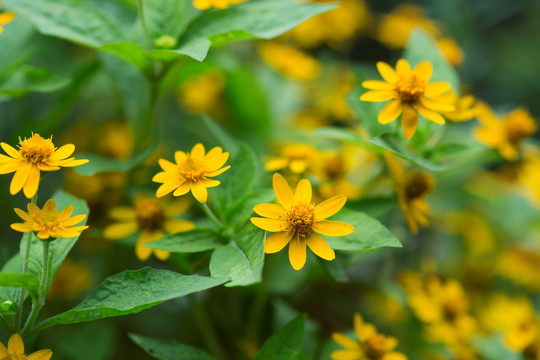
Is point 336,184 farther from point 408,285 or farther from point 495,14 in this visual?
point 495,14

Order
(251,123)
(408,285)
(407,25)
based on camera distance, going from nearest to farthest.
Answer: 1. (408,285)
2. (251,123)
3. (407,25)

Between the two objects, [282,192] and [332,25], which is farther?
[332,25]

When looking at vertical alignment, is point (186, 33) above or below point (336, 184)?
above

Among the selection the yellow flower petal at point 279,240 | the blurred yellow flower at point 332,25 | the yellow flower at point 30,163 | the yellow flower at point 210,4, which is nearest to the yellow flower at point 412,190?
the yellow flower petal at point 279,240

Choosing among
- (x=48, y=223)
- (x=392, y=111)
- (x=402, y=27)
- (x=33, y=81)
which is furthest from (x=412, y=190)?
(x=402, y=27)

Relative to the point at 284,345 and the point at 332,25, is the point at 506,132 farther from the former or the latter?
the point at 332,25

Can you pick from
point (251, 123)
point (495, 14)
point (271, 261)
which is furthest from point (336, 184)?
point (495, 14)

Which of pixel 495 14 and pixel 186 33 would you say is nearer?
pixel 186 33
